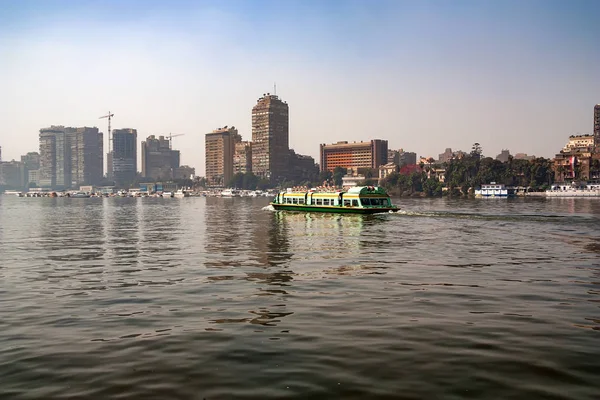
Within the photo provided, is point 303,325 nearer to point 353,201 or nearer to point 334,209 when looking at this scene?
point 353,201

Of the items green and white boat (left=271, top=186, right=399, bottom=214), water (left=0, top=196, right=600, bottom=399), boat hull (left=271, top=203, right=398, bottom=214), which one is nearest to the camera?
water (left=0, top=196, right=600, bottom=399)

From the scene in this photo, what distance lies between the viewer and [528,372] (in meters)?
12.0

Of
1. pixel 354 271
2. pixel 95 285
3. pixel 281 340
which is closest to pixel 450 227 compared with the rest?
pixel 354 271

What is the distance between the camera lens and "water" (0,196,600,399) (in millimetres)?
11461

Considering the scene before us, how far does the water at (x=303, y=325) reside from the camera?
451 inches

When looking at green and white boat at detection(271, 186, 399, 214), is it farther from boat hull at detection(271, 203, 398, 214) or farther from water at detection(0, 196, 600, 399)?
water at detection(0, 196, 600, 399)

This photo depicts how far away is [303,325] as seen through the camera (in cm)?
1633

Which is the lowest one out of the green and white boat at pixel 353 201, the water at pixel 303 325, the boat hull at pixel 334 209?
the water at pixel 303 325

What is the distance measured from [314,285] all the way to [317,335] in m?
8.18

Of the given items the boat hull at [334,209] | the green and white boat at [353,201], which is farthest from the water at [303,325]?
the green and white boat at [353,201]

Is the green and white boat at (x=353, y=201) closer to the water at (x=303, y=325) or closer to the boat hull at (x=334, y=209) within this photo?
the boat hull at (x=334, y=209)

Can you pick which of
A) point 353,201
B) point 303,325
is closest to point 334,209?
point 353,201

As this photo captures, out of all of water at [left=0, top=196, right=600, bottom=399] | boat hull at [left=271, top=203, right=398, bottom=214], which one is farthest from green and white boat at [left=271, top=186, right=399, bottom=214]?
water at [left=0, top=196, right=600, bottom=399]

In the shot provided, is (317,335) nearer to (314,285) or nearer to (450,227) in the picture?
(314,285)
